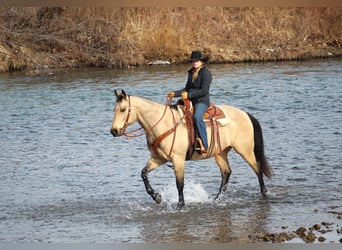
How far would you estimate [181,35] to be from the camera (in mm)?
18328

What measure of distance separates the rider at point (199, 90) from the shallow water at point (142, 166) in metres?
0.71

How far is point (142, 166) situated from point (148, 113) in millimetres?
2464

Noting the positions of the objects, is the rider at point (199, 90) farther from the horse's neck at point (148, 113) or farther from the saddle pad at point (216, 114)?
the horse's neck at point (148, 113)

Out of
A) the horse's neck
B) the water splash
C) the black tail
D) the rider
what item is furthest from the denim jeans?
the black tail

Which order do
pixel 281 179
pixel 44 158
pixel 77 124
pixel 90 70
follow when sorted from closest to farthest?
pixel 281 179 → pixel 44 158 → pixel 77 124 → pixel 90 70

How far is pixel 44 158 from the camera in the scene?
10812mm

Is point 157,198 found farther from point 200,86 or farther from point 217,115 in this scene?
point 200,86

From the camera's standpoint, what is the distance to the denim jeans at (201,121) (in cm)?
777

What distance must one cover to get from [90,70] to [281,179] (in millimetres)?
9395

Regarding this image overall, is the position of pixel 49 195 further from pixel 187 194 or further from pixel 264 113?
pixel 264 113

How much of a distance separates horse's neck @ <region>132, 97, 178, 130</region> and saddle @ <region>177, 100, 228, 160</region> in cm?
22

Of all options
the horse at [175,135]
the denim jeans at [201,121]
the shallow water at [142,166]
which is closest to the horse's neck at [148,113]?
the horse at [175,135]

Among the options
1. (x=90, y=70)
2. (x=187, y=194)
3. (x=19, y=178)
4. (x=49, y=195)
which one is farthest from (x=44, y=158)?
(x=90, y=70)

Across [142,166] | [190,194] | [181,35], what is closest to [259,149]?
[190,194]
